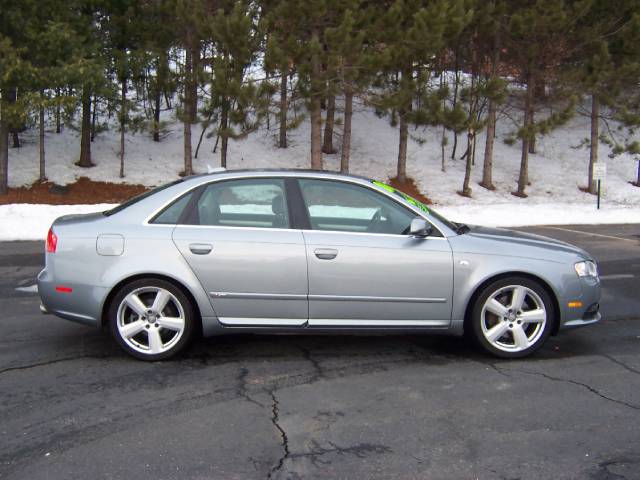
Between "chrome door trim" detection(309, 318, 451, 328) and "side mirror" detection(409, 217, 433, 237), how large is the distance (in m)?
0.67

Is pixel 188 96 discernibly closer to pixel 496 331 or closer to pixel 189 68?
pixel 189 68

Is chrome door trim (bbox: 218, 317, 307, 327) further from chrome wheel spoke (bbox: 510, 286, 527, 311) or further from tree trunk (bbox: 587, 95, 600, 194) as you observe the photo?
tree trunk (bbox: 587, 95, 600, 194)

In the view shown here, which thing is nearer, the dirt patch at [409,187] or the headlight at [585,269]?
the headlight at [585,269]

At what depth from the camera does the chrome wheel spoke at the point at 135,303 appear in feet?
16.3

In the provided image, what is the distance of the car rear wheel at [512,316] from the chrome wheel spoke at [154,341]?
7.86ft

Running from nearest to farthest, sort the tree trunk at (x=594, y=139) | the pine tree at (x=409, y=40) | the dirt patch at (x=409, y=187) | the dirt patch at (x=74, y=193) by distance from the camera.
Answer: the pine tree at (x=409, y=40) < the dirt patch at (x=74, y=193) < the dirt patch at (x=409, y=187) < the tree trunk at (x=594, y=139)

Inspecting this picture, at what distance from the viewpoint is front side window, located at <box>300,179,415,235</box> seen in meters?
5.20

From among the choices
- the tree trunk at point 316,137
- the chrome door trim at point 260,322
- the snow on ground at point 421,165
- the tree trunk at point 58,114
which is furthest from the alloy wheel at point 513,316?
the tree trunk at point 316,137

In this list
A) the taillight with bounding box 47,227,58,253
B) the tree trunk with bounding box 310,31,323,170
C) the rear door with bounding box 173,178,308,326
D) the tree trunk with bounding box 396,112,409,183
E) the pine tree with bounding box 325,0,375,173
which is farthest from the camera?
the tree trunk with bounding box 396,112,409,183

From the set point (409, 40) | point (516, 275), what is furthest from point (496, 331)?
point (409, 40)

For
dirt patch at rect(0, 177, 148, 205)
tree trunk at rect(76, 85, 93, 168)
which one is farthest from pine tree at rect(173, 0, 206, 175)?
tree trunk at rect(76, 85, 93, 168)

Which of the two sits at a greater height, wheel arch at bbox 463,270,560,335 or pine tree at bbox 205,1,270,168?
pine tree at bbox 205,1,270,168

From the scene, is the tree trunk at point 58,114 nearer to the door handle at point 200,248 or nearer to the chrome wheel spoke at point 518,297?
the door handle at point 200,248

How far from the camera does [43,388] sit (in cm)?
454
